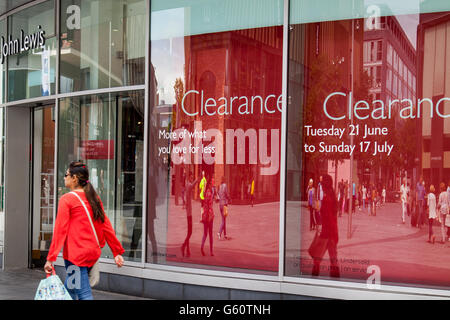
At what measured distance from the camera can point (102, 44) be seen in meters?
8.73

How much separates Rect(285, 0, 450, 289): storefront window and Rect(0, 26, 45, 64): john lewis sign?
4.91m

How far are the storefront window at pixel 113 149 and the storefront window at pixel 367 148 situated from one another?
2473mm

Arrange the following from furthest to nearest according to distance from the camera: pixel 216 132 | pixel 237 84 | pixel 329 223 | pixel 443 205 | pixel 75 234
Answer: pixel 216 132, pixel 237 84, pixel 329 223, pixel 443 205, pixel 75 234

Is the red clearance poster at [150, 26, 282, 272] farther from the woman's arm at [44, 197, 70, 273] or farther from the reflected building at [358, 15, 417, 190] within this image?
the woman's arm at [44, 197, 70, 273]

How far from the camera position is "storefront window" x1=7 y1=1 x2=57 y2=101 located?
9.39 m

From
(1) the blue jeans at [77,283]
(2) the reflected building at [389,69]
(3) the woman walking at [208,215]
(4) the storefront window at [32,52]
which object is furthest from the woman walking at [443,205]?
(4) the storefront window at [32,52]

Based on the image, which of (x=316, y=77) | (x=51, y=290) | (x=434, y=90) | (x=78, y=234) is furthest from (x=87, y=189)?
(x=434, y=90)

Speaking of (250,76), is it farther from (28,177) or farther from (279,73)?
(28,177)

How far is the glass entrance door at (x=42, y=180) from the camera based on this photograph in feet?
32.6

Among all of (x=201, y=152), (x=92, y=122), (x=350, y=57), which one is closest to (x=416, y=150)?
(x=350, y=57)

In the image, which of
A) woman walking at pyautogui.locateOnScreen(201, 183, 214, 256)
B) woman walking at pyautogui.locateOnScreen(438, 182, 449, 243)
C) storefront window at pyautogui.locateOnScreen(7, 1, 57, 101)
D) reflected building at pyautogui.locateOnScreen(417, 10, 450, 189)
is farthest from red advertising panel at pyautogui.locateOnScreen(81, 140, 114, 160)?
woman walking at pyautogui.locateOnScreen(438, 182, 449, 243)

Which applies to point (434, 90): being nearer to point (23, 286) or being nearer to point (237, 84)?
point (237, 84)

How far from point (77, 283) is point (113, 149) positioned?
365cm

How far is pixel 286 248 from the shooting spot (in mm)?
6926
